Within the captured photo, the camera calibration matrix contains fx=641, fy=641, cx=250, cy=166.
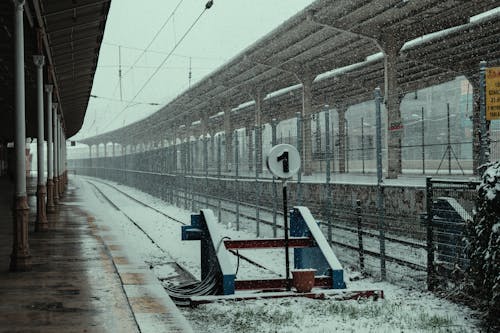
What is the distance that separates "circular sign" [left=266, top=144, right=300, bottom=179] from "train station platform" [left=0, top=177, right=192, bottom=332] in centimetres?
214

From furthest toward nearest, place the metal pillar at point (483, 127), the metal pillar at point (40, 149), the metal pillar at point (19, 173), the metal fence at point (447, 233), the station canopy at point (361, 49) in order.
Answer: the station canopy at point (361, 49), the metal pillar at point (40, 149), the metal pillar at point (19, 173), the metal fence at point (447, 233), the metal pillar at point (483, 127)

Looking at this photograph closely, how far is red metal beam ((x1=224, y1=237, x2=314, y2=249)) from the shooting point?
870cm

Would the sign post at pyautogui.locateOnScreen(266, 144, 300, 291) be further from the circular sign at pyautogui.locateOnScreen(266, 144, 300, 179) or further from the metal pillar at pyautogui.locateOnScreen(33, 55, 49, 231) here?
the metal pillar at pyautogui.locateOnScreen(33, 55, 49, 231)

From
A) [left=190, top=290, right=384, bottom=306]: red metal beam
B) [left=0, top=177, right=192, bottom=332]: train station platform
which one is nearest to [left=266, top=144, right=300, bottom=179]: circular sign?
[left=190, top=290, right=384, bottom=306]: red metal beam

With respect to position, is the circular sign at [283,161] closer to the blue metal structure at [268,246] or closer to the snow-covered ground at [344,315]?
the blue metal structure at [268,246]

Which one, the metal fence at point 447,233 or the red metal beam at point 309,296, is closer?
the red metal beam at point 309,296

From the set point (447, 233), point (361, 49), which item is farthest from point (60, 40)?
point (447, 233)

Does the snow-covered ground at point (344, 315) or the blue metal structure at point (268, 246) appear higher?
the blue metal structure at point (268, 246)

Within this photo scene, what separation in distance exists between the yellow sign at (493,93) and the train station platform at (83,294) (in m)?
4.46

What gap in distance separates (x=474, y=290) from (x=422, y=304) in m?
0.75

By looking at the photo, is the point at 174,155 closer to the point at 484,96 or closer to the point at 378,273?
the point at 378,273

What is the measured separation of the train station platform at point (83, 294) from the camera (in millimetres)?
5879

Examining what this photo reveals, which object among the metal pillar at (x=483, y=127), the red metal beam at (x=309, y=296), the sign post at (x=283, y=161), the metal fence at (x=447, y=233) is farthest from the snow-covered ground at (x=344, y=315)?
the metal pillar at (x=483, y=127)

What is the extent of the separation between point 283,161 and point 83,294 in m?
3.10
